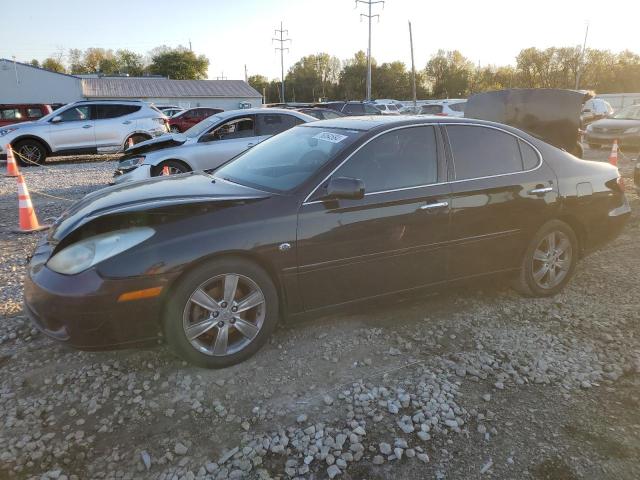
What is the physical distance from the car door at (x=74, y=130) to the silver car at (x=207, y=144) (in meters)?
5.91

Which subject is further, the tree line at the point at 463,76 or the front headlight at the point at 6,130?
the tree line at the point at 463,76

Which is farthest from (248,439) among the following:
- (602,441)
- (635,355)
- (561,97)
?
(561,97)

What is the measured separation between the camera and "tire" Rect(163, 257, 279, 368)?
9.56 ft

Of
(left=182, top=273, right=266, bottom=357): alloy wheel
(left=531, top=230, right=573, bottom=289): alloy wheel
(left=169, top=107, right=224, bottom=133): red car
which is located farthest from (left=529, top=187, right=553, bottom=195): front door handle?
(left=169, top=107, right=224, bottom=133): red car

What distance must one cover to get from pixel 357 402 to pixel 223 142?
6.65 m

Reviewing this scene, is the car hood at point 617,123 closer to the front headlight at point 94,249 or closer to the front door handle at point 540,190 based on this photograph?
the front door handle at point 540,190

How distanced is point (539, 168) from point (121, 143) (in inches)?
511

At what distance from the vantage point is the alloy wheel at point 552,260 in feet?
13.8

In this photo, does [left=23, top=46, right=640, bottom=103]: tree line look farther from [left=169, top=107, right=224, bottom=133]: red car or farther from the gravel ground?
the gravel ground

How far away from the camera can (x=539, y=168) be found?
413cm

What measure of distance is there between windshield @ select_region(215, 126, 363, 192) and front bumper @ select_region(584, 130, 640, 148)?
13915 millimetres

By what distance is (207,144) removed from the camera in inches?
334

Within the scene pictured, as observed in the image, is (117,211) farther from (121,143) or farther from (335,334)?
(121,143)

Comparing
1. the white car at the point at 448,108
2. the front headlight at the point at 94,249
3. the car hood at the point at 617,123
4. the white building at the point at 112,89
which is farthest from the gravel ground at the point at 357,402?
the white building at the point at 112,89
